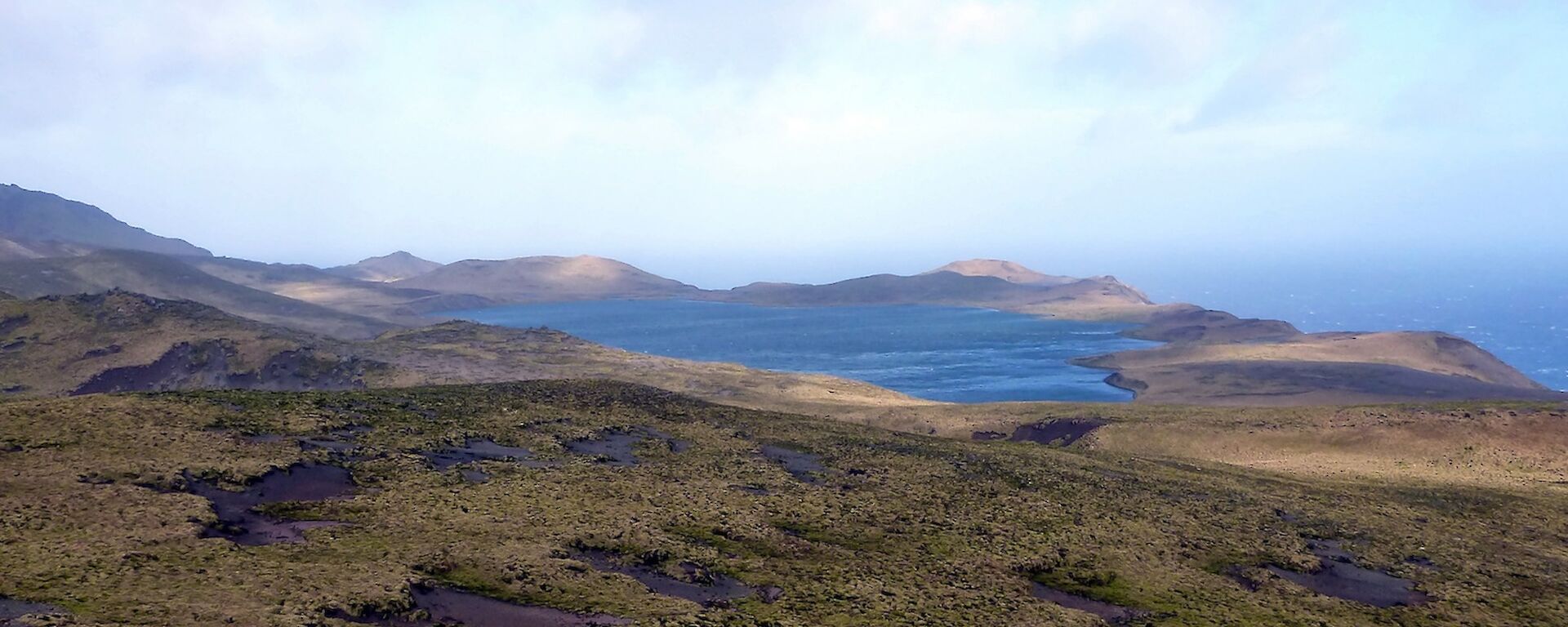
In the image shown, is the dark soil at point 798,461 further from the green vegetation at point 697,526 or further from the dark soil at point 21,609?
the dark soil at point 21,609

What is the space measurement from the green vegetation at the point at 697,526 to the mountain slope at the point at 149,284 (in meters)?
147

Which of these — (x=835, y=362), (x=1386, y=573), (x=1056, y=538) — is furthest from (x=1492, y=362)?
(x=1056, y=538)

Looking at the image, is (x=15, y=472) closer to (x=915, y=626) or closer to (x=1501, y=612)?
(x=915, y=626)

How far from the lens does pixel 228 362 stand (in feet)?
290

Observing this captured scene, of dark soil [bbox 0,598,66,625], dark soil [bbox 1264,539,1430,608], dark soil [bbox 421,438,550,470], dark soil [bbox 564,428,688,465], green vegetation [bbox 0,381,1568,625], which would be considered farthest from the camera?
dark soil [bbox 564,428,688,465]

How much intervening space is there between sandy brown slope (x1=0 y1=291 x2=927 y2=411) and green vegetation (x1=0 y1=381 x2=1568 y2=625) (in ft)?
128

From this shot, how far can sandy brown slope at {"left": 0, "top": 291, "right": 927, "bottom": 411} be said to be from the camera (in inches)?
3228

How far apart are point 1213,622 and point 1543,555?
81.5 feet

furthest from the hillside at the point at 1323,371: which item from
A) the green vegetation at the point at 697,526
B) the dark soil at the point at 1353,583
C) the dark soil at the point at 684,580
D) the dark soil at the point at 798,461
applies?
the dark soil at the point at 684,580

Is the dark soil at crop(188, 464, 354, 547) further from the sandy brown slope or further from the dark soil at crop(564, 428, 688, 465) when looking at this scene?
the sandy brown slope

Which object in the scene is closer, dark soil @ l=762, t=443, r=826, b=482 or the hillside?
dark soil @ l=762, t=443, r=826, b=482

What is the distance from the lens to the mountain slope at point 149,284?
536 ft

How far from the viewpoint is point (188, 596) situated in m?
23.3

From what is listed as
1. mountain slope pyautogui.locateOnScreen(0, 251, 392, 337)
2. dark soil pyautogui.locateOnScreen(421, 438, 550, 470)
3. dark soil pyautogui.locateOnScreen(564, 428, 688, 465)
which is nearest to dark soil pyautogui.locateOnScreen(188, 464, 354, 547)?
dark soil pyautogui.locateOnScreen(421, 438, 550, 470)
